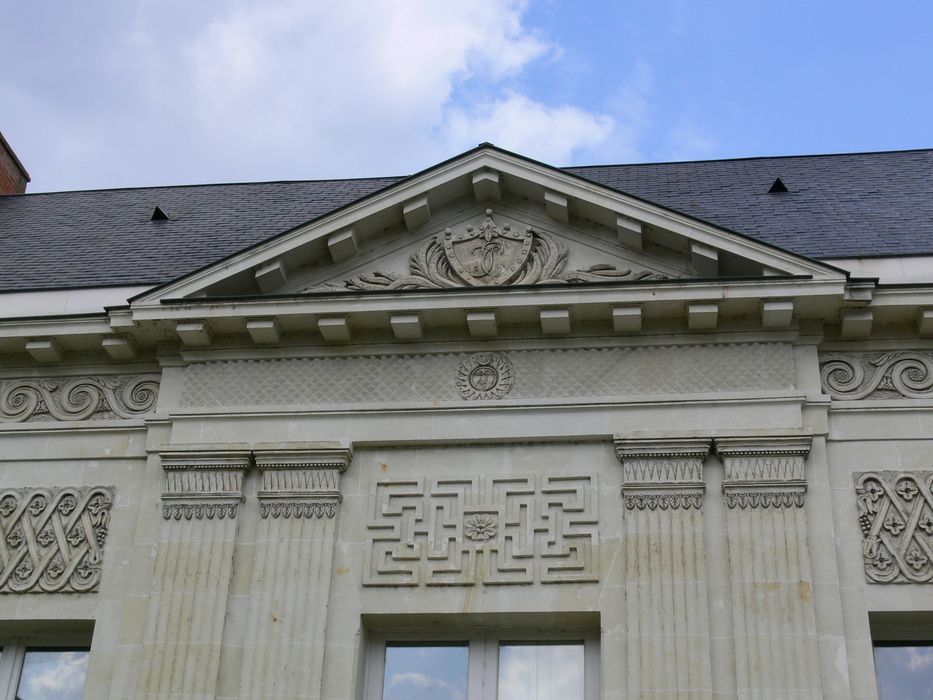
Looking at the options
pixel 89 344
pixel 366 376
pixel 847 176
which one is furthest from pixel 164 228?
pixel 847 176

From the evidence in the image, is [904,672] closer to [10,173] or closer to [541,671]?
[541,671]

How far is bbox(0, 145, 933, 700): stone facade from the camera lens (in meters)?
11.5

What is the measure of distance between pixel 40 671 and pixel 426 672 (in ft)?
12.2

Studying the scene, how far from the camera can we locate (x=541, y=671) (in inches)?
465

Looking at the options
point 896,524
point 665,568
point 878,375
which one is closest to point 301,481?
point 665,568

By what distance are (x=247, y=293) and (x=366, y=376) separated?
1.58 meters

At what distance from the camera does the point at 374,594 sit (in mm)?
11945

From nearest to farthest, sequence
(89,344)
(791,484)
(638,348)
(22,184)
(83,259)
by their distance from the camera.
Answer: (791,484), (638,348), (89,344), (83,259), (22,184)

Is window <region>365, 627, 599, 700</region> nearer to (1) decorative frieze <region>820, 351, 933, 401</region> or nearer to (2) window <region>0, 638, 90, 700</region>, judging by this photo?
(2) window <region>0, 638, 90, 700</region>

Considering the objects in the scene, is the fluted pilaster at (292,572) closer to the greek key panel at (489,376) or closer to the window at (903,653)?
the greek key panel at (489,376)

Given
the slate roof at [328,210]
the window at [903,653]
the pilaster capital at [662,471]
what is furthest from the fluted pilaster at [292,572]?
the window at [903,653]

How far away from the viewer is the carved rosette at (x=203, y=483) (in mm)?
12484

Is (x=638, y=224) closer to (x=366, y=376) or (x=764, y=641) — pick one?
(x=366, y=376)

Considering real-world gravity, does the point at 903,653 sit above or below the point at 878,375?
below
